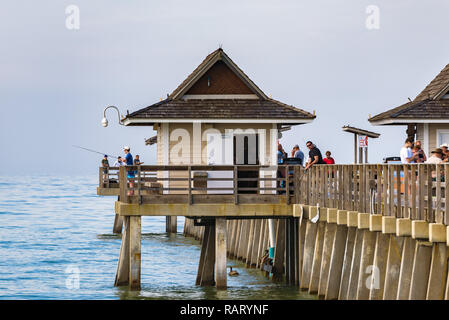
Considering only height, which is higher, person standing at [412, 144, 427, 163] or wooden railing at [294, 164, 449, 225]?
person standing at [412, 144, 427, 163]

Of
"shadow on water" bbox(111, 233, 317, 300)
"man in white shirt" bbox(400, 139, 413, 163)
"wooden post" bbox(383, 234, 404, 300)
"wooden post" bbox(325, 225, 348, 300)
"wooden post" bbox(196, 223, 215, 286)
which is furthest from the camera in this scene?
"wooden post" bbox(196, 223, 215, 286)

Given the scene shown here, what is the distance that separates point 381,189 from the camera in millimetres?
24281

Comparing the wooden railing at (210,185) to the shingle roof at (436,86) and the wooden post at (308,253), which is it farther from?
the shingle roof at (436,86)

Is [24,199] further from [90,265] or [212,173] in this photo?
[212,173]

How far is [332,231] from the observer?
94.7ft

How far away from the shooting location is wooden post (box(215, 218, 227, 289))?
30.2 meters

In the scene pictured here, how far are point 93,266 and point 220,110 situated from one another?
19092 millimetres

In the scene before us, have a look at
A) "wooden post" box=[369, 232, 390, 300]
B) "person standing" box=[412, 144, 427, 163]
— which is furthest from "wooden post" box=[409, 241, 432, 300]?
"person standing" box=[412, 144, 427, 163]

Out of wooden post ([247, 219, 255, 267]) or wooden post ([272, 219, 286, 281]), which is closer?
wooden post ([272, 219, 286, 281])

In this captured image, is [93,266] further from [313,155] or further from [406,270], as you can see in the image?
[406,270]

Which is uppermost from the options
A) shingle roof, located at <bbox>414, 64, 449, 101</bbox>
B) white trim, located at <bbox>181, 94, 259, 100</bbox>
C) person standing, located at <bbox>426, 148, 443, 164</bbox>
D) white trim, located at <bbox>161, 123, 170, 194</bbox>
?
shingle roof, located at <bbox>414, 64, 449, 101</bbox>

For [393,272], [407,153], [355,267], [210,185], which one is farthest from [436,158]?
[210,185]

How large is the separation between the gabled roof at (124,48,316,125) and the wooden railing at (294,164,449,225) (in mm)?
2747

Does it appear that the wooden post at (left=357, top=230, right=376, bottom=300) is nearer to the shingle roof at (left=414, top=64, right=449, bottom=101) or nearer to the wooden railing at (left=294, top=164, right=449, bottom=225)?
the wooden railing at (left=294, top=164, right=449, bottom=225)
